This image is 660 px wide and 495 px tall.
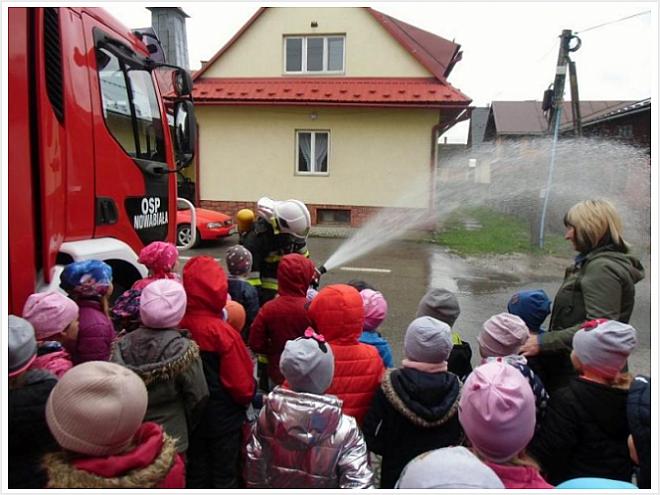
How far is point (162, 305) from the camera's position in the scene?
8.25 ft

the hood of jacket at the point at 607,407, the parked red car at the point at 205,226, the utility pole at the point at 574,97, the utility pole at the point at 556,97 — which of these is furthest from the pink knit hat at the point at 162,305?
the utility pole at the point at 574,97

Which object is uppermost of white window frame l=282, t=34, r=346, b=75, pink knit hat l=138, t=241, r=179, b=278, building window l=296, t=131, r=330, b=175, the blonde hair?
white window frame l=282, t=34, r=346, b=75

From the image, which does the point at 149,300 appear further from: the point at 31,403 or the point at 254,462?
the point at 254,462

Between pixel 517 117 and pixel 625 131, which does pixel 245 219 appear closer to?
pixel 625 131

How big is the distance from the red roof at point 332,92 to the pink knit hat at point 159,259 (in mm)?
12516

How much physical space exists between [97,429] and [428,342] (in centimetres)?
145

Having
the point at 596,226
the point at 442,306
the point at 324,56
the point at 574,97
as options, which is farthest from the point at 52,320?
the point at 324,56

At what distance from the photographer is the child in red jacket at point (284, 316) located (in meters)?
3.45

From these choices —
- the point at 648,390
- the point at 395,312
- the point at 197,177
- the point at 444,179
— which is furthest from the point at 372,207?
the point at 648,390

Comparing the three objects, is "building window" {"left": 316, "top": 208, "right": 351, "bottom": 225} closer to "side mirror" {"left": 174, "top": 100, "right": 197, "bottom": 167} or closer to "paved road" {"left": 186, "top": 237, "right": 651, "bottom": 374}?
"paved road" {"left": 186, "top": 237, "right": 651, "bottom": 374}

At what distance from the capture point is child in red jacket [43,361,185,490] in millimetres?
1739

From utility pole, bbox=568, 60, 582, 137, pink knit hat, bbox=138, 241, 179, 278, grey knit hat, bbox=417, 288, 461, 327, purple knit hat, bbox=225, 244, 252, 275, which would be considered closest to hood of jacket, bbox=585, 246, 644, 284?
grey knit hat, bbox=417, 288, 461, 327

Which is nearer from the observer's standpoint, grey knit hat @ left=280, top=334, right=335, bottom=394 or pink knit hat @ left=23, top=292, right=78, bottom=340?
grey knit hat @ left=280, top=334, right=335, bottom=394

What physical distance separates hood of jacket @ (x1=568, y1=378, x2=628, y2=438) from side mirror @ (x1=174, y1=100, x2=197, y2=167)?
11.0 feet
